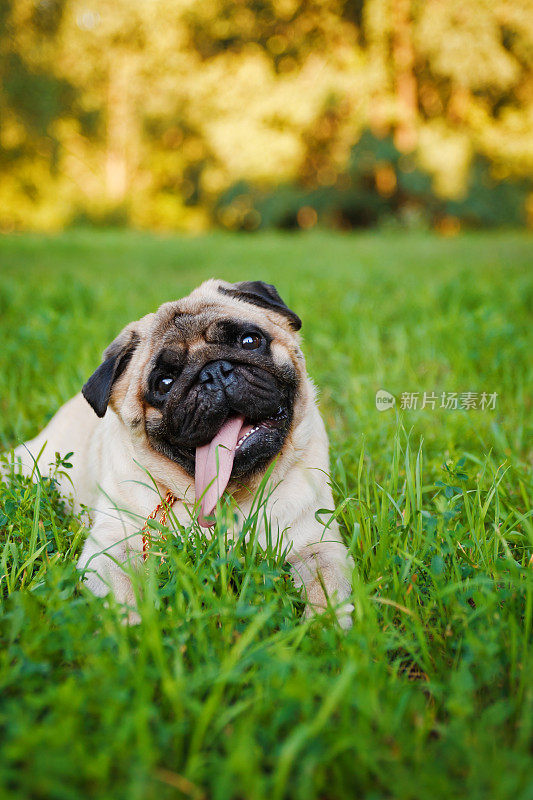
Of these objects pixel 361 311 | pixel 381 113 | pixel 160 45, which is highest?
pixel 160 45

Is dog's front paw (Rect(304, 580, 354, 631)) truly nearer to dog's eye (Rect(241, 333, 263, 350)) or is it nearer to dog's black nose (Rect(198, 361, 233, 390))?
dog's black nose (Rect(198, 361, 233, 390))

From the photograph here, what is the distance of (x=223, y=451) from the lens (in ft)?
7.73

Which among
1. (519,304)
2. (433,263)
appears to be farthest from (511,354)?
(433,263)

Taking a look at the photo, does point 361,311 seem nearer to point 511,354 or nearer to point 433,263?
point 511,354

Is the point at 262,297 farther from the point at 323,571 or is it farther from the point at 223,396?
the point at 323,571

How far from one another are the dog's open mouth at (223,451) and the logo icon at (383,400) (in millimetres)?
1445

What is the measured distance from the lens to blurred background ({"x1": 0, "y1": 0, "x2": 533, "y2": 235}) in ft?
68.4

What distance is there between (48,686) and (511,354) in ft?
13.5

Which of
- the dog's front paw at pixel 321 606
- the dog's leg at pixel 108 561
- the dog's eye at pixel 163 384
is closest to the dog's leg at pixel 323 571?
the dog's front paw at pixel 321 606

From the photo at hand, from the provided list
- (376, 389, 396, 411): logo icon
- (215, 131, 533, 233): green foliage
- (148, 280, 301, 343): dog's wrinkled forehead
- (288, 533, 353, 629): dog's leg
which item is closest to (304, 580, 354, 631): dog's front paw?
(288, 533, 353, 629): dog's leg

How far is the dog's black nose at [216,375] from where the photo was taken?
2.39 meters

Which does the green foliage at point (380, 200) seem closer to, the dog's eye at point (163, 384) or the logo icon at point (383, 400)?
the logo icon at point (383, 400)

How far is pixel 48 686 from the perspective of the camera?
1413mm

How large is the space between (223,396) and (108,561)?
0.82 m
